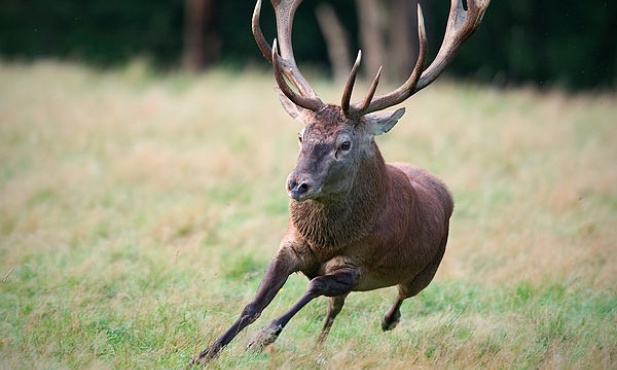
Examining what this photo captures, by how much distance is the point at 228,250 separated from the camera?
898cm

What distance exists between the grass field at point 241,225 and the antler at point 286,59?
1612mm

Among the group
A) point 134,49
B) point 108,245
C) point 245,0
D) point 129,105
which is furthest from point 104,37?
point 108,245

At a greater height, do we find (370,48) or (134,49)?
(370,48)

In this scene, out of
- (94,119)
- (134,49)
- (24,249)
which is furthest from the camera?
(134,49)

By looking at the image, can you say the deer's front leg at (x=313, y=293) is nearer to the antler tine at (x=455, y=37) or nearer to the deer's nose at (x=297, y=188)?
the deer's nose at (x=297, y=188)

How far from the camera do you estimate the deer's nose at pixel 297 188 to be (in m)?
5.84

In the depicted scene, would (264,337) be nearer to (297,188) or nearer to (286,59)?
(297,188)

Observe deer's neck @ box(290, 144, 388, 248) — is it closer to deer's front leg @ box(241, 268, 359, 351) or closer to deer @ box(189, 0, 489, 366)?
deer @ box(189, 0, 489, 366)

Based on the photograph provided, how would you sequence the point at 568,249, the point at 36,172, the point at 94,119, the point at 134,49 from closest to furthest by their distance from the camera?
the point at 568,249, the point at 36,172, the point at 94,119, the point at 134,49

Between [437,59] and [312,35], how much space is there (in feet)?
67.8

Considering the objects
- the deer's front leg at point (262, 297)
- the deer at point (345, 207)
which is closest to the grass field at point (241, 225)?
the deer's front leg at point (262, 297)

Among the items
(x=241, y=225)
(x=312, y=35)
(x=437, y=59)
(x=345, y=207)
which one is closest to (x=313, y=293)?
(x=345, y=207)

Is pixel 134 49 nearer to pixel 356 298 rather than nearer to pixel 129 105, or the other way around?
pixel 129 105

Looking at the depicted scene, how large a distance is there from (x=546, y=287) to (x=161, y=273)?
329cm
